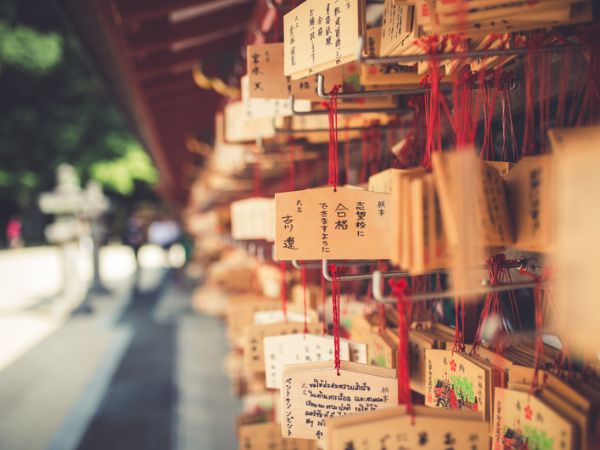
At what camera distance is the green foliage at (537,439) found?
906 mm

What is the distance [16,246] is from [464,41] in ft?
95.4

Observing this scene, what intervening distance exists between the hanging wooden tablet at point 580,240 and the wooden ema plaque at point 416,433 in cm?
31

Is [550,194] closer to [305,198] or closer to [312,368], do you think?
[305,198]

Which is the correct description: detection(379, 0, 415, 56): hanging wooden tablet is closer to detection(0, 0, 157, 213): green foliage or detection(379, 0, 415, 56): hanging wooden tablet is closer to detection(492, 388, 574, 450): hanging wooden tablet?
detection(492, 388, 574, 450): hanging wooden tablet

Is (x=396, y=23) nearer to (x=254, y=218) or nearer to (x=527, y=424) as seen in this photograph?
(x=527, y=424)

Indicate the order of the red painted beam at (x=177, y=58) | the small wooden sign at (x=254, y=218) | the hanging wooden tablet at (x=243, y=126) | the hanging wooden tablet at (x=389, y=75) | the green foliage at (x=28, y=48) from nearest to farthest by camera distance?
the hanging wooden tablet at (x=389, y=75)
the hanging wooden tablet at (x=243, y=126)
the small wooden sign at (x=254, y=218)
the red painted beam at (x=177, y=58)
the green foliage at (x=28, y=48)

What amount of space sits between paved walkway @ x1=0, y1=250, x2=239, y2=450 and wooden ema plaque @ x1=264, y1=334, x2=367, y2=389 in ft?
8.27

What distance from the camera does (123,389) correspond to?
5.07 metres

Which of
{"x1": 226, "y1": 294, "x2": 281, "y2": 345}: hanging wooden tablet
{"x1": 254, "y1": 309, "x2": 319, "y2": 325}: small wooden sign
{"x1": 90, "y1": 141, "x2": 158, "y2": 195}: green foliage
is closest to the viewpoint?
{"x1": 254, "y1": 309, "x2": 319, "y2": 325}: small wooden sign

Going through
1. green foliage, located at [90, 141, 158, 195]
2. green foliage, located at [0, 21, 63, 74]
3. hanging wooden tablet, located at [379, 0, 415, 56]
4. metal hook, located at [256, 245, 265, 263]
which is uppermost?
green foliage, located at [0, 21, 63, 74]

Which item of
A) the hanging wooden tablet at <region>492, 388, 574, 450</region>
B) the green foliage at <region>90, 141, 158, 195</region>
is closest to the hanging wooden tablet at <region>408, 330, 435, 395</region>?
the hanging wooden tablet at <region>492, 388, 574, 450</region>

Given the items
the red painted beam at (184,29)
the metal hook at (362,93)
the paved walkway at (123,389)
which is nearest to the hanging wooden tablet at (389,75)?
the metal hook at (362,93)

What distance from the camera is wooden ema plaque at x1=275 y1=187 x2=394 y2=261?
1199 millimetres

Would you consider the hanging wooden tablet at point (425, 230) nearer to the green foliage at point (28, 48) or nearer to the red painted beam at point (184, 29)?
the red painted beam at point (184, 29)
